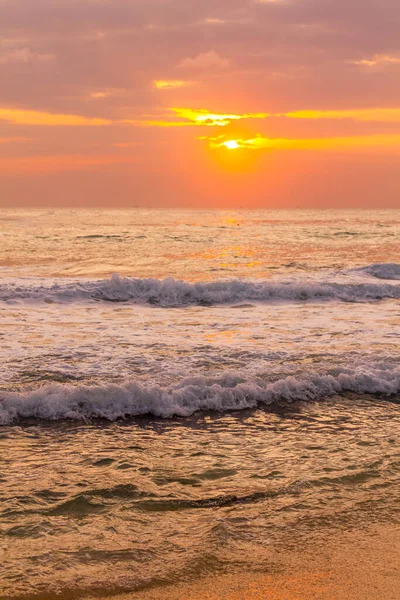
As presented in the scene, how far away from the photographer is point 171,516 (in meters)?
4.97

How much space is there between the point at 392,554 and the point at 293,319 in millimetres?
11517

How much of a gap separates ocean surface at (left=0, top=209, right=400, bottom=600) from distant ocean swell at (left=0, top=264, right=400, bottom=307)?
7.99 feet

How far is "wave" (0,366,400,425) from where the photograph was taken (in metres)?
7.71

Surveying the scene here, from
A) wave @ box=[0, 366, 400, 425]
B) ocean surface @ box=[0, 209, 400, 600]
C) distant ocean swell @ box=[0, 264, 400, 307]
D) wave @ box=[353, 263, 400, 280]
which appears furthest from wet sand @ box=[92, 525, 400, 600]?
wave @ box=[353, 263, 400, 280]

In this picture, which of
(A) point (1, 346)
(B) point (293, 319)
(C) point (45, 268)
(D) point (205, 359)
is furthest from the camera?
(C) point (45, 268)

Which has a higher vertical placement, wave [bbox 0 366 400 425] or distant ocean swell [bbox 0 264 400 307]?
distant ocean swell [bbox 0 264 400 307]

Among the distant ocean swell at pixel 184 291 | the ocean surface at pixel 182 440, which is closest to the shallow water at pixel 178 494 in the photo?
the ocean surface at pixel 182 440

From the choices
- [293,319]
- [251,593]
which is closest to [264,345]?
[293,319]

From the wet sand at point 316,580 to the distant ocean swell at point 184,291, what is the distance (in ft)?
48.8

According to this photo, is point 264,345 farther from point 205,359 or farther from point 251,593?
point 251,593

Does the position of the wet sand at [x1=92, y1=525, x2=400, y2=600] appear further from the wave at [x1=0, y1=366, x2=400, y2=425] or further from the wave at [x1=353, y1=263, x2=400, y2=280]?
the wave at [x1=353, y1=263, x2=400, y2=280]

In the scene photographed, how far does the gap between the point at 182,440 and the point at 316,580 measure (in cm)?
302

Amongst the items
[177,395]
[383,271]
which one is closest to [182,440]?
[177,395]

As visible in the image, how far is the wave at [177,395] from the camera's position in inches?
304
